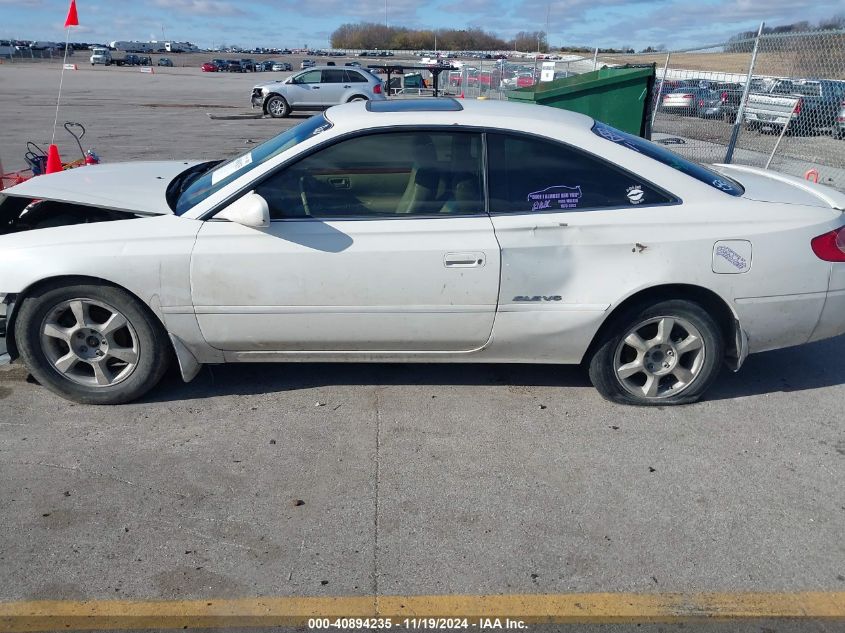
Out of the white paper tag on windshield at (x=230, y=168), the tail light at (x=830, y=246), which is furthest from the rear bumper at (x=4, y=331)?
the tail light at (x=830, y=246)

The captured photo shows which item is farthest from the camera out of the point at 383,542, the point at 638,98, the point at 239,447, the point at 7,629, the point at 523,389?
the point at 638,98

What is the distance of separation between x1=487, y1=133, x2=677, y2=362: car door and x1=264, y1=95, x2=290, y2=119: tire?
21.0 metres

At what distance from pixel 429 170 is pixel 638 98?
578cm

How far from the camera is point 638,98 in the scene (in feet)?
28.7

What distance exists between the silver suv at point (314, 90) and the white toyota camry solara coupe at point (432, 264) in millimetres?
20726

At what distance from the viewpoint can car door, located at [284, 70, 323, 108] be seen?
2388 cm

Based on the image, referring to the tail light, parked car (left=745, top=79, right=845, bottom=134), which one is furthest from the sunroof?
parked car (left=745, top=79, right=845, bottom=134)

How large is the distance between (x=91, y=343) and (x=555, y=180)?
261 centimetres

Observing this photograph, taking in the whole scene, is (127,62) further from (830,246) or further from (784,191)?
(830,246)

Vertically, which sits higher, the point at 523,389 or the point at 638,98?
the point at 638,98

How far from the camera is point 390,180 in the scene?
12.8 ft

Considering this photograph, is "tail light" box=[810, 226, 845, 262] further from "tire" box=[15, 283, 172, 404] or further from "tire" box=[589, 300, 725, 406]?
"tire" box=[15, 283, 172, 404]

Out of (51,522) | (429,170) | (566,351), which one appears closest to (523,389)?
(566,351)

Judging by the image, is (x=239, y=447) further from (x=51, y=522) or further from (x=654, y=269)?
(x=654, y=269)
